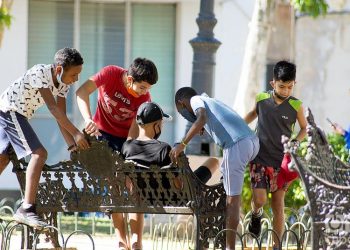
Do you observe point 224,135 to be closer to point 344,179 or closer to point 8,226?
point 344,179

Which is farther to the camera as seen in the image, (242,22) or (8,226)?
(242,22)

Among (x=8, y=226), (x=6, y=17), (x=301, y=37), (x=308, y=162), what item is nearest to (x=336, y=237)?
(x=308, y=162)

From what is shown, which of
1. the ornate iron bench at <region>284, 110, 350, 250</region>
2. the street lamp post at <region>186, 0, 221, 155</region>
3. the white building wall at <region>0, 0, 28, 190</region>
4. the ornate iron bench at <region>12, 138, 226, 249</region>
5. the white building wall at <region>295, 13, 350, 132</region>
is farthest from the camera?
the white building wall at <region>295, 13, 350, 132</region>

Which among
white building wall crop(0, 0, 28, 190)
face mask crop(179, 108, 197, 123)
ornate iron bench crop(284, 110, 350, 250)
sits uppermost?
white building wall crop(0, 0, 28, 190)

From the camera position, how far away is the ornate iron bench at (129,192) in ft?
33.8

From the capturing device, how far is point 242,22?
22.3m

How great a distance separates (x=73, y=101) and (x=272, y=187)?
439 inches

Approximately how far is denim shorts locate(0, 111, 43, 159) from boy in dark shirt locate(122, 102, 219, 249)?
73 centimetres

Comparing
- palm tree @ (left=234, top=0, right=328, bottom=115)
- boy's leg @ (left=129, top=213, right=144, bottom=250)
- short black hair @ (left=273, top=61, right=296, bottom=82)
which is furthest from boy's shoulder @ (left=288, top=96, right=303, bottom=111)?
palm tree @ (left=234, top=0, right=328, bottom=115)

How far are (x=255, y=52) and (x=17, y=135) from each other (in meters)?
7.86

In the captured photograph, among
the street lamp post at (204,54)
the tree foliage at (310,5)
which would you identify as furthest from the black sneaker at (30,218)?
the tree foliage at (310,5)

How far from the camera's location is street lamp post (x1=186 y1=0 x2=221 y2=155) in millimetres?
15133

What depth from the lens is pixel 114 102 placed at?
1093 centimetres

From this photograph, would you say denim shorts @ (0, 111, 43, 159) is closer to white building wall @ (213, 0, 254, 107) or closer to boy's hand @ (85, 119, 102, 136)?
boy's hand @ (85, 119, 102, 136)
